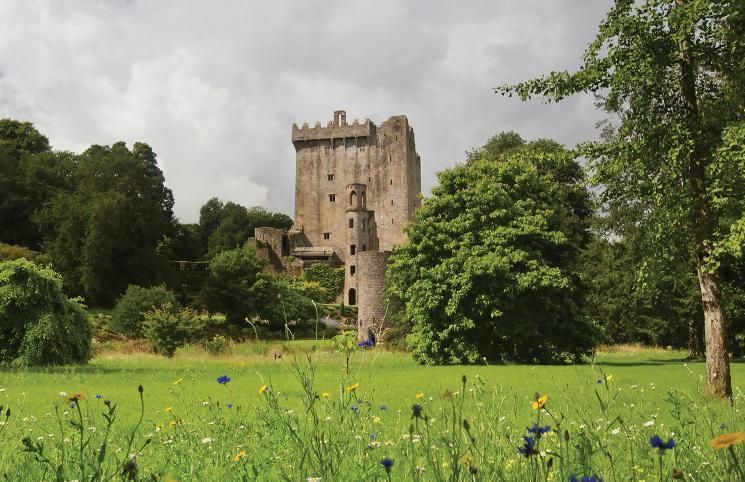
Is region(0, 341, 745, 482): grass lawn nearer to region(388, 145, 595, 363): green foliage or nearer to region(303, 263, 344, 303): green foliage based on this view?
region(388, 145, 595, 363): green foliage

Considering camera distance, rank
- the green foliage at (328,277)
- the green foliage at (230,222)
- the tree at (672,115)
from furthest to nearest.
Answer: the green foliage at (230,222) → the green foliage at (328,277) → the tree at (672,115)

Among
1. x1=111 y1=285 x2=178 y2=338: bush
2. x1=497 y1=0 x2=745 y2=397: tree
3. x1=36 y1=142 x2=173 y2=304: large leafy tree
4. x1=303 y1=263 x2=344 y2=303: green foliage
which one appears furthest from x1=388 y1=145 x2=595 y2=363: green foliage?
x1=303 y1=263 x2=344 y2=303: green foliage

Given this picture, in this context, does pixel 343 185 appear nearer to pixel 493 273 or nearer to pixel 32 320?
pixel 493 273

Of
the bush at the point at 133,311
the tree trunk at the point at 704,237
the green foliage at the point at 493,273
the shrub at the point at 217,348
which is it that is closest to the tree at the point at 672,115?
the tree trunk at the point at 704,237

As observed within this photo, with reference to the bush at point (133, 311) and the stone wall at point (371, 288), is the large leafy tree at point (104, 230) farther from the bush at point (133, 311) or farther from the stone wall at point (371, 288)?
the stone wall at point (371, 288)

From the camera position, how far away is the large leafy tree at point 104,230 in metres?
45.3

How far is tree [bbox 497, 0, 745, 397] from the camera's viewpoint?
1027 centimetres

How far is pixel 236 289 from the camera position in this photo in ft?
145

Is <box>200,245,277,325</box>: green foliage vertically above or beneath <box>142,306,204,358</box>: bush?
above

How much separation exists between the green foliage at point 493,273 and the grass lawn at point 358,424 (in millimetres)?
2846

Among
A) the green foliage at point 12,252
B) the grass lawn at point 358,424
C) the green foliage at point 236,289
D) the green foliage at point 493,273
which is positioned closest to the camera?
the grass lawn at point 358,424

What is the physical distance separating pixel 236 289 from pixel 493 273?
26.8m

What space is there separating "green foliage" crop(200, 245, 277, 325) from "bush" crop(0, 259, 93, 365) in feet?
84.1

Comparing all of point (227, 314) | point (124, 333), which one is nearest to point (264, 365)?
point (124, 333)
